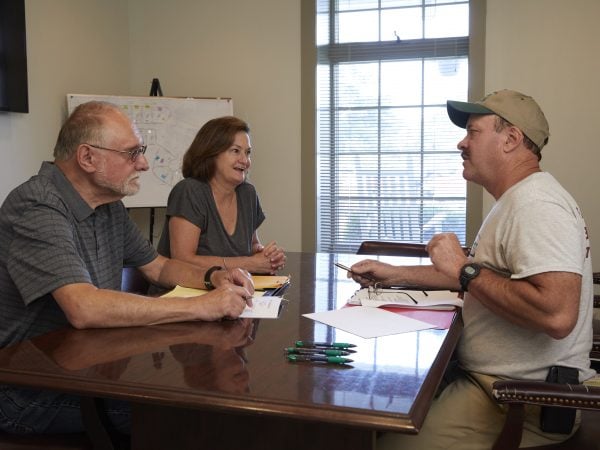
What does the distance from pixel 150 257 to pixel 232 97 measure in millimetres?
2679

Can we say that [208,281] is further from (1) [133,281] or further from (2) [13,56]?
(2) [13,56]

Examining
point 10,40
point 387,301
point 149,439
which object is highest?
point 10,40

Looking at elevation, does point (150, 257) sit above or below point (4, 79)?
below

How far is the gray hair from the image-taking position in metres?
1.68

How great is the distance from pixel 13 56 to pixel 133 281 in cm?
206

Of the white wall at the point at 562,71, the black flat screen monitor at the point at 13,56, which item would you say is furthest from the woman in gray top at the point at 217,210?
the white wall at the point at 562,71

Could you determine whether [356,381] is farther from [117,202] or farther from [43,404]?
[117,202]

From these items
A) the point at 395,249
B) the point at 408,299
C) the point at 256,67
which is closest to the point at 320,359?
the point at 408,299

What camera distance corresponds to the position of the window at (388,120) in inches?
165

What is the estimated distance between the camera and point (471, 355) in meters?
1.59

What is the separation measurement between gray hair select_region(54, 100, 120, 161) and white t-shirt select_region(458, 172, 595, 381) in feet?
3.42

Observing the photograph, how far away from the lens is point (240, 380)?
1124 millimetres

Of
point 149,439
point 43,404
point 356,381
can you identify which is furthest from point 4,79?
point 356,381

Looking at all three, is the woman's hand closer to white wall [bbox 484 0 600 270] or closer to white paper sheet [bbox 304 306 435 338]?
white paper sheet [bbox 304 306 435 338]
